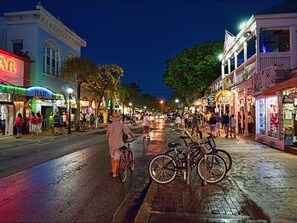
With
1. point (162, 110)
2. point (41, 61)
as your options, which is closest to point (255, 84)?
point (41, 61)

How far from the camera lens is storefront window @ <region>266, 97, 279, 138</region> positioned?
57.2 feet

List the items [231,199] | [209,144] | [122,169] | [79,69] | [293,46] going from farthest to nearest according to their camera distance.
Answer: [79,69] → [293,46] → [209,144] → [122,169] → [231,199]

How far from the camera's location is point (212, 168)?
915cm

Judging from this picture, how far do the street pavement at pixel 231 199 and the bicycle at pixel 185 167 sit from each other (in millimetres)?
200

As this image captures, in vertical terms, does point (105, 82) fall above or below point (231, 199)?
above

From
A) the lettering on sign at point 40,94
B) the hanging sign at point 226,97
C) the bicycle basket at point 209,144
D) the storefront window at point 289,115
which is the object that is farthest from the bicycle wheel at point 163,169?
the hanging sign at point 226,97

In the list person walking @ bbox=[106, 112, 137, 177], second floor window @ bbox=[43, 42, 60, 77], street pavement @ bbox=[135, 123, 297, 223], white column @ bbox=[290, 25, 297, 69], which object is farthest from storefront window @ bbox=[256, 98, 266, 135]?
second floor window @ bbox=[43, 42, 60, 77]

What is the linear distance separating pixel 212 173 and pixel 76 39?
3401cm

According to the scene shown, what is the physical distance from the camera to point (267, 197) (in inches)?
295

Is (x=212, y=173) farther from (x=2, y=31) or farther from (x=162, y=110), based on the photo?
(x=162, y=110)

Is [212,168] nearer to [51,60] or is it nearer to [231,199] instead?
[231,199]

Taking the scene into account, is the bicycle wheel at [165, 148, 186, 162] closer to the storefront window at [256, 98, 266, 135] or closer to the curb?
the curb

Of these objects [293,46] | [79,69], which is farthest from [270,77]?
[79,69]

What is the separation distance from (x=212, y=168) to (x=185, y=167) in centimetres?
72
